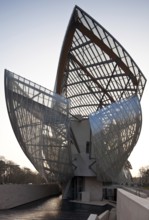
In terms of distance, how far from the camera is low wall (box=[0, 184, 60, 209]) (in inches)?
1014

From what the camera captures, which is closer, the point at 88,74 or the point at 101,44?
the point at 101,44

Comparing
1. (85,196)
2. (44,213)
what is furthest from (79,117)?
(44,213)

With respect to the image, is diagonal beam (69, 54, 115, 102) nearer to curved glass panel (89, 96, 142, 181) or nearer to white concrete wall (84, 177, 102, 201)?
curved glass panel (89, 96, 142, 181)

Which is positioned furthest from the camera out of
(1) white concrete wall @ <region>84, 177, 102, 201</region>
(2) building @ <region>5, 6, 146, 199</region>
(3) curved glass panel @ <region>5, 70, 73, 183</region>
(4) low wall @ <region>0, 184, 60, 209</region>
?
(1) white concrete wall @ <region>84, 177, 102, 201</region>

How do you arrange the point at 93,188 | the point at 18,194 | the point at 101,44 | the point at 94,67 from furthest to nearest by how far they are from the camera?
the point at 93,188
the point at 94,67
the point at 101,44
the point at 18,194

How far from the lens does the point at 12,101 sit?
3384 cm

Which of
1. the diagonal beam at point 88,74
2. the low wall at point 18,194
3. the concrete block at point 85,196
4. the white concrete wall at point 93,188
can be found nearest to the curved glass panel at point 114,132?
the concrete block at point 85,196

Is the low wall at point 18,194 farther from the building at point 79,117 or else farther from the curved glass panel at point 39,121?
the curved glass panel at point 39,121

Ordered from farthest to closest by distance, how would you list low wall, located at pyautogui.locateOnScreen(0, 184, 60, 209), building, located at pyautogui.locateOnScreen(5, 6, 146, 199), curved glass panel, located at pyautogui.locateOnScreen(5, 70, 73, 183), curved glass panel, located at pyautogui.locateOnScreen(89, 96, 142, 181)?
curved glass panel, located at pyautogui.locateOnScreen(89, 96, 142, 181), building, located at pyautogui.locateOnScreen(5, 6, 146, 199), curved glass panel, located at pyautogui.locateOnScreen(5, 70, 73, 183), low wall, located at pyautogui.locateOnScreen(0, 184, 60, 209)

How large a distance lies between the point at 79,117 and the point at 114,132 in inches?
445

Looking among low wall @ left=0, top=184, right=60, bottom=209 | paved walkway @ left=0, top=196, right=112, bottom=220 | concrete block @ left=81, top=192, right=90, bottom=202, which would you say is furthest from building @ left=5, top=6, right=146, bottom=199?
paved walkway @ left=0, top=196, right=112, bottom=220

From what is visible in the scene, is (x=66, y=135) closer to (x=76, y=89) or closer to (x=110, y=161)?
(x=110, y=161)

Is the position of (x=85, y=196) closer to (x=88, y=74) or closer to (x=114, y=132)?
(x=114, y=132)

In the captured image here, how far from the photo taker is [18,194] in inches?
1184
